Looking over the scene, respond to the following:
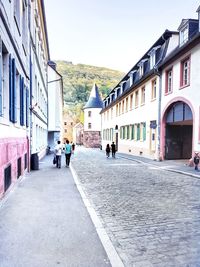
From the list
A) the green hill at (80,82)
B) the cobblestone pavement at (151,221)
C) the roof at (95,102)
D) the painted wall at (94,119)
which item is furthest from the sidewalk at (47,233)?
the green hill at (80,82)

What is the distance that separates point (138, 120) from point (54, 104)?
12368 millimetres

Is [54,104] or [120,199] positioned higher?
[54,104]

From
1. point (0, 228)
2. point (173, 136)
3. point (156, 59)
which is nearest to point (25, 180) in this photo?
point (0, 228)

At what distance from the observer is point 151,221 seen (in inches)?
200

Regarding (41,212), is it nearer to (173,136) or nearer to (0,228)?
(0,228)

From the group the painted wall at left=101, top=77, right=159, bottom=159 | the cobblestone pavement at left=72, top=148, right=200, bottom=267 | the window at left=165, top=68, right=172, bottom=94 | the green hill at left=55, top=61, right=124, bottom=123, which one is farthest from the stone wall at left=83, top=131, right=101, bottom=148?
the cobblestone pavement at left=72, top=148, right=200, bottom=267

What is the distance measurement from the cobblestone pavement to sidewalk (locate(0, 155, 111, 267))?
43 centimetres

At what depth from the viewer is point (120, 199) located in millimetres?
6965

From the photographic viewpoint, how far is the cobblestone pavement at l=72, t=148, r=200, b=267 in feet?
11.6

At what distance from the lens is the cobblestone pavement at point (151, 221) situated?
3.55 m

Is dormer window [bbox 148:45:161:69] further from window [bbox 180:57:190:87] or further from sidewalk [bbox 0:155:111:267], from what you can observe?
sidewalk [bbox 0:155:111:267]

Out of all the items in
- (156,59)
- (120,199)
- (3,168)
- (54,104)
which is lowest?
(120,199)

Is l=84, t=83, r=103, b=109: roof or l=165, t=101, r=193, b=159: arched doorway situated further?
l=84, t=83, r=103, b=109: roof

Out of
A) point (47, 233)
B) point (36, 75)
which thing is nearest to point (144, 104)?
point (36, 75)
